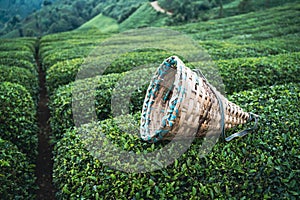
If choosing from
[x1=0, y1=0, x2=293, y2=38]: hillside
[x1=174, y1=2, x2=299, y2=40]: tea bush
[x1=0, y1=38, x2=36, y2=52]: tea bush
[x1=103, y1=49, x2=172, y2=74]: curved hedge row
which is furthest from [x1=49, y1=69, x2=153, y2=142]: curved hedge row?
[x1=0, y1=0, x2=293, y2=38]: hillside

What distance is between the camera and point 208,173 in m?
2.85

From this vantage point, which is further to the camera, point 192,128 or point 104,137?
point 104,137

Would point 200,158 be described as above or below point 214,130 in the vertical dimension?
below

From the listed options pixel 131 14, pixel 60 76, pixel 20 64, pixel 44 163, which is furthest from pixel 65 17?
pixel 44 163

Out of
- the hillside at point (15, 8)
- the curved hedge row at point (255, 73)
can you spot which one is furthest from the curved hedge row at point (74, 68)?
the hillside at point (15, 8)

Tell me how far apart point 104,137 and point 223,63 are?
4.78 m

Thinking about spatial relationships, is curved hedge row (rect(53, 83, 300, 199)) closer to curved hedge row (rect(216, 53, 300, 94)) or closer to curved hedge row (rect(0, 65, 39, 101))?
curved hedge row (rect(216, 53, 300, 94))

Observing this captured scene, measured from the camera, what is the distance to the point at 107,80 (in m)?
6.08

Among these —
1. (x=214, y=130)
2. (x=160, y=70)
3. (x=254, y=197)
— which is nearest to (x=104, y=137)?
(x=160, y=70)

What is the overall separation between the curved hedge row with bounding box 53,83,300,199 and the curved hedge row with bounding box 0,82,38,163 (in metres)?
1.98

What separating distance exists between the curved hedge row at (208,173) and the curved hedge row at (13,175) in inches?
29.4

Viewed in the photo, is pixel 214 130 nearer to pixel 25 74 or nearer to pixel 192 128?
pixel 192 128

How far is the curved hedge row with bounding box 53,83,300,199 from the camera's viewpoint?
273cm

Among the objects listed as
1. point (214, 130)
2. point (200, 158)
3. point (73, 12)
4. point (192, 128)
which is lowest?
point (200, 158)
